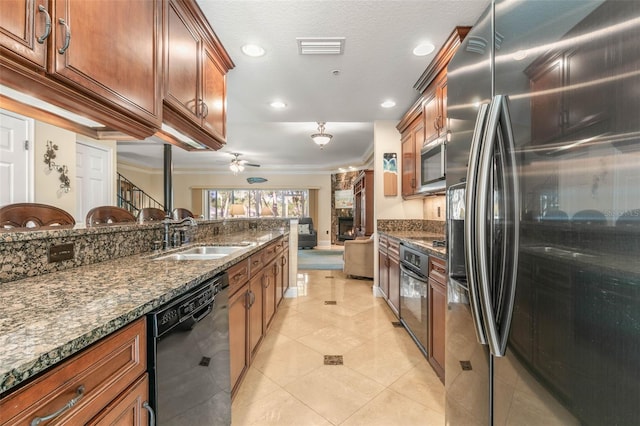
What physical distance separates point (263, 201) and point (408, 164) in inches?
287

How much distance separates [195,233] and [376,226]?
2344 millimetres

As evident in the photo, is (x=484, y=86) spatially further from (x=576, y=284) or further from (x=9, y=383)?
(x=9, y=383)

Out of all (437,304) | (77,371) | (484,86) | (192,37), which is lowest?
(437,304)

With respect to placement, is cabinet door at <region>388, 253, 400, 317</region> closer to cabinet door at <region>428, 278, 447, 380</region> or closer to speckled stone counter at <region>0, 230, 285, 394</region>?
cabinet door at <region>428, 278, 447, 380</region>

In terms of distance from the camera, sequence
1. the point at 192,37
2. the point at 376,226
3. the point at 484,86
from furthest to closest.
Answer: the point at 376,226 → the point at 192,37 → the point at 484,86

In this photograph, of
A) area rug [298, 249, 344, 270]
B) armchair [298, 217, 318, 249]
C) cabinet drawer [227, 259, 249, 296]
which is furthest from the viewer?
armchair [298, 217, 318, 249]

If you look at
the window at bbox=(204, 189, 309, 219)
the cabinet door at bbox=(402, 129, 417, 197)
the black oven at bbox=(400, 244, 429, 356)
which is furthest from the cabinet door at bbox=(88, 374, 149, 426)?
the window at bbox=(204, 189, 309, 219)

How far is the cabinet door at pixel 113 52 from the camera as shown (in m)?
0.97

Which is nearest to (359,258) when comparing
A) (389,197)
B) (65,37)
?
(389,197)

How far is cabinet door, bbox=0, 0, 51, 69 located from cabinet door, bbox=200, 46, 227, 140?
106 centimetres

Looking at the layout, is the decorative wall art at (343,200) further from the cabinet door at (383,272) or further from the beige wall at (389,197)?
the cabinet door at (383,272)

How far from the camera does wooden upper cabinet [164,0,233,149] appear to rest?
1593 millimetres

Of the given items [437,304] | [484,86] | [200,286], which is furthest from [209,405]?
[484,86]

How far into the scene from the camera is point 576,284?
0.62 meters
